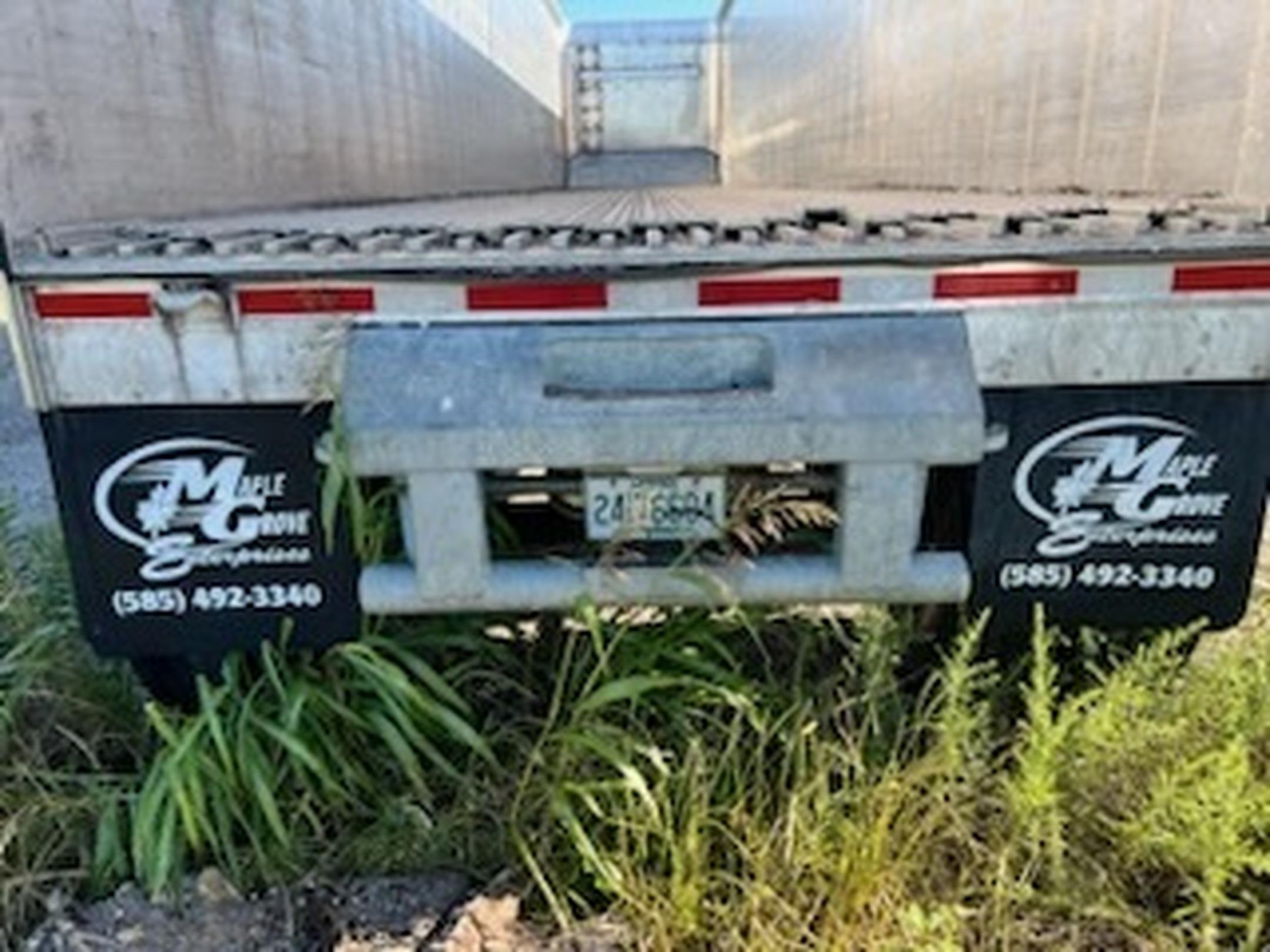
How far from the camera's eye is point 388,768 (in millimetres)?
2107

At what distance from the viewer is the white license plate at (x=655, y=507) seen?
1797mm

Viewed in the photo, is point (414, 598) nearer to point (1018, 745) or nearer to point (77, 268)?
point (77, 268)

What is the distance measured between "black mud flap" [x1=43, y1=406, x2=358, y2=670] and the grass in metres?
0.12

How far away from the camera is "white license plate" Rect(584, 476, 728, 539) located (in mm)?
1797

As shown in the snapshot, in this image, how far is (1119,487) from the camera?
1906mm

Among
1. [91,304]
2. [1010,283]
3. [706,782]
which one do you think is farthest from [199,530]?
[1010,283]

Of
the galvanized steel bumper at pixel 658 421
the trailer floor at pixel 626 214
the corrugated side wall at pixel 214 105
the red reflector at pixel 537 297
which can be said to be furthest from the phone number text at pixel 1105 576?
the corrugated side wall at pixel 214 105

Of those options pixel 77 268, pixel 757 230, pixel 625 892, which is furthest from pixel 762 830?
pixel 77 268

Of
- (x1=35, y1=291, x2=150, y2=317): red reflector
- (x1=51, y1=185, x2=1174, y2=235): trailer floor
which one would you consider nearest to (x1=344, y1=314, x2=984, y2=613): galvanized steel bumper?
(x1=35, y1=291, x2=150, y2=317): red reflector

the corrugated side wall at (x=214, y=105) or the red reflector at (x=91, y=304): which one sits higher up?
the corrugated side wall at (x=214, y=105)

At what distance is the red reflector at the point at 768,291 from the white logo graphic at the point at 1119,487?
462 millimetres

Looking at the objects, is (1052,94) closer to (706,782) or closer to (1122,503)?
(1122,503)

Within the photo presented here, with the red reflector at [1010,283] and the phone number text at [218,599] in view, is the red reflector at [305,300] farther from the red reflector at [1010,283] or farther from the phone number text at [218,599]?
the red reflector at [1010,283]

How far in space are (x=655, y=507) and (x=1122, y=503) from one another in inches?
32.6
